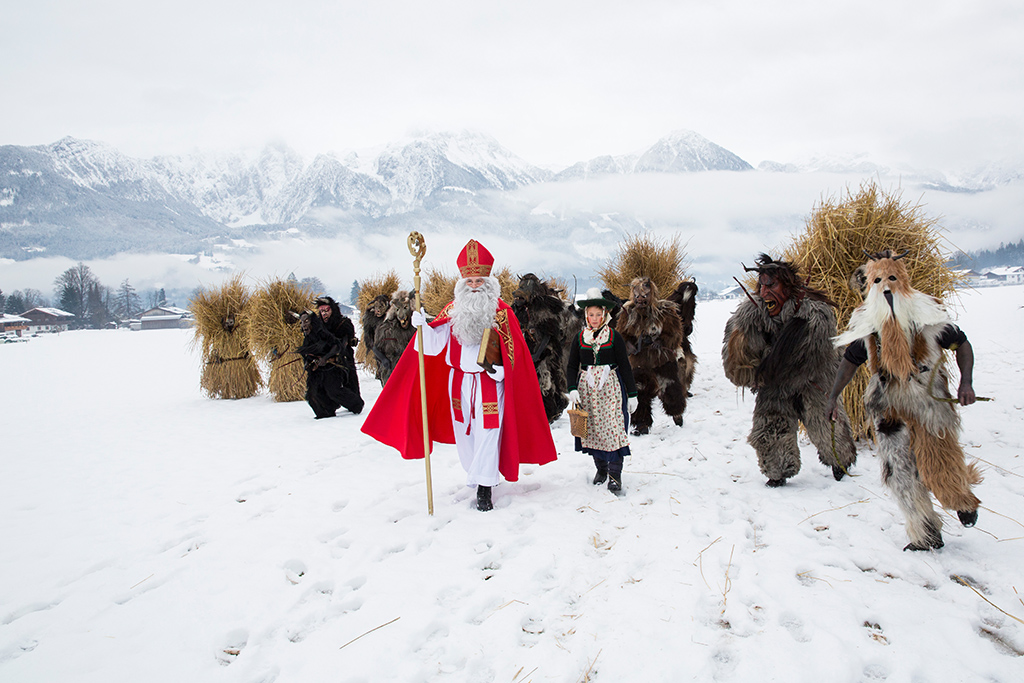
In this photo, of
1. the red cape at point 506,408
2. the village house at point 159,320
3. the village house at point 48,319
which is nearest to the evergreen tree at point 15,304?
the village house at point 48,319

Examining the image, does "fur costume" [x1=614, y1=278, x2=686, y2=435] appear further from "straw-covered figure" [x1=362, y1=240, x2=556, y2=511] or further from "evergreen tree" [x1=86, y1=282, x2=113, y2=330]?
"evergreen tree" [x1=86, y1=282, x2=113, y2=330]

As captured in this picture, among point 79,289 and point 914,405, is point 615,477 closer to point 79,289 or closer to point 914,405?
point 914,405

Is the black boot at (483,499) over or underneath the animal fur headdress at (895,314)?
underneath

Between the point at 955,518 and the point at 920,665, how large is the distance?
5.54 ft

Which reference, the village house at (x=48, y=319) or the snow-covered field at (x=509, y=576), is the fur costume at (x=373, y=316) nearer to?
the snow-covered field at (x=509, y=576)

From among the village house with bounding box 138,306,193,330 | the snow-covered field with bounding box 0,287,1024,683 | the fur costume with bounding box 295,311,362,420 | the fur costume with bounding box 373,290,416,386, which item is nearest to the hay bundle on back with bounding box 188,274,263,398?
the fur costume with bounding box 295,311,362,420

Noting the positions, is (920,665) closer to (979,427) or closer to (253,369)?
(979,427)

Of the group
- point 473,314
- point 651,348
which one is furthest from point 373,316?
point 473,314

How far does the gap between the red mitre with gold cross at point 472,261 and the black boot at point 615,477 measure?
6.46ft

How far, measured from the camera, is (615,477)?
4.28 meters

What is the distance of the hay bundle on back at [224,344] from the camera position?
35.6ft

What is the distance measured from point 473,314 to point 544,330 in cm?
291

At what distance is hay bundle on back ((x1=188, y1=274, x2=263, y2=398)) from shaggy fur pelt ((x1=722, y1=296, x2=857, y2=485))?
10.1 metres

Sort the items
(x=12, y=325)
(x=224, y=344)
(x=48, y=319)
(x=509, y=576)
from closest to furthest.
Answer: (x=509, y=576) → (x=224, y=344) → (x=12, y=325) → (x=48, y=319)
